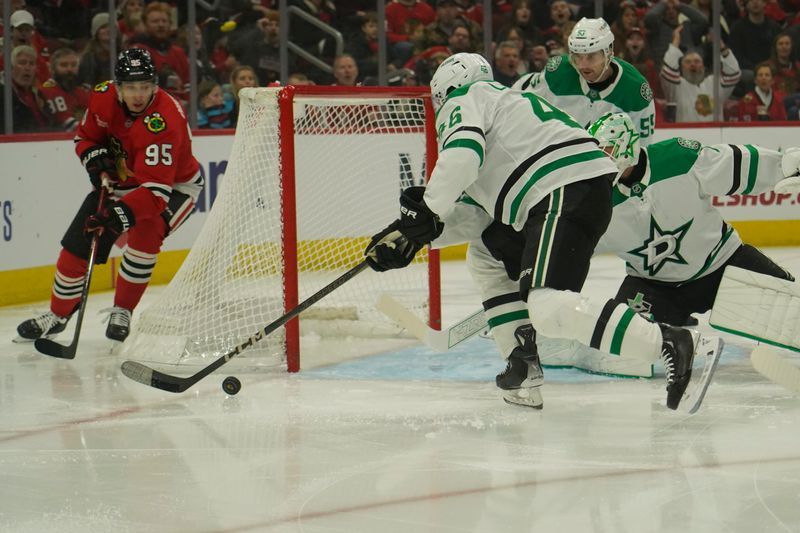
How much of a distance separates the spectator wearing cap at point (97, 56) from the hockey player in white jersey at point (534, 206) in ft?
10.5

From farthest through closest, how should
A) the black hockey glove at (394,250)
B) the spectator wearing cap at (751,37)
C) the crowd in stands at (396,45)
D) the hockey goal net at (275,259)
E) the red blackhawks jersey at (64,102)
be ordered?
the spectator wearing cap at (751,37), the crowd in stands at (396,45), the red blackhawks jersey at (64,102), the hockey goal net at (275,259), the black hockey glove at (394,250)

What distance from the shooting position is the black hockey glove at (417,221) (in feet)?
10.5

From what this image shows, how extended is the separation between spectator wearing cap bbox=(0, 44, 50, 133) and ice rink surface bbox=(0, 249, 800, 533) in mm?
1829

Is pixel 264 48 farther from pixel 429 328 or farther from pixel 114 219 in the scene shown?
pixel 429 328

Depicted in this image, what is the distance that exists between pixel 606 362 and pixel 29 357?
6.62 feet

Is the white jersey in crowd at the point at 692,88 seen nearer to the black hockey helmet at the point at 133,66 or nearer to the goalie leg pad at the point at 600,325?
the black hockey helmet at the point at 133,66

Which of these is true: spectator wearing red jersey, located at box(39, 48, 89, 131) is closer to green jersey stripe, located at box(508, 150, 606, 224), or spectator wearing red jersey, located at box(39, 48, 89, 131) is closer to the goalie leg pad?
green jersey stripe, located at box(508, 150, 606, 224)

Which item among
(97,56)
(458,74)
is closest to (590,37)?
(458,74)

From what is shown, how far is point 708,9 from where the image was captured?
7488 millimetres

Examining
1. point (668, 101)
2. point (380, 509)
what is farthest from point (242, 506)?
point (668, 101)

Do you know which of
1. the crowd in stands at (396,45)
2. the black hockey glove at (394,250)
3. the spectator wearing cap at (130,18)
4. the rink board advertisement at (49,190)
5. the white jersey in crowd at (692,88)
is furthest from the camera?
the white jersey in crowd at (692,88)

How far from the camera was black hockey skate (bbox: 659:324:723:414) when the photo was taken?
3.00 metres

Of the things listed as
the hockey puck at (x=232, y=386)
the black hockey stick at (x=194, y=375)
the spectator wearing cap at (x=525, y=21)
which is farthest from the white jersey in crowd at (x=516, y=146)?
the spectator wearing cap at (x=525, y=21)

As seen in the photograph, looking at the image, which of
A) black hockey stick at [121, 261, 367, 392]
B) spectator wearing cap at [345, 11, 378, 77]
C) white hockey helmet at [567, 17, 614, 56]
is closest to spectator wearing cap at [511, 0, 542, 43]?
spectator wearing cap at [345, 11, 378, 77]
